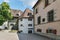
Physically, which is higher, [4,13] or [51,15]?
[4,13]

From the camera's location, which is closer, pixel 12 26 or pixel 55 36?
pixel 55 36

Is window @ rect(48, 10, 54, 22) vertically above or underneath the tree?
underneath

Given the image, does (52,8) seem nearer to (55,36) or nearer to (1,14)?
(55,36)

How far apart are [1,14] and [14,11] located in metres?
12.6

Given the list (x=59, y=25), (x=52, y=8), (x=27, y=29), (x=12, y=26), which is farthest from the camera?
(x=12, y=26)

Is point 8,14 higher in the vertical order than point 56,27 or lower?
→ higher

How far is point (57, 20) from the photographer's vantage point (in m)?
15.4

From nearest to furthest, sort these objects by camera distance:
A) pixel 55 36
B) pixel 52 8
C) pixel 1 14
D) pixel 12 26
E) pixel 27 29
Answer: pixel 55 36 → pixel 52 8 → pixel 27 29 → pixel 1 14 → pixel 12 26

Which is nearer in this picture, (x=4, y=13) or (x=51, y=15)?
(x=51, y=15)

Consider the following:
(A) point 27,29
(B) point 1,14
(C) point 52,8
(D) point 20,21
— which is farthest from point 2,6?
(C) point 52,8

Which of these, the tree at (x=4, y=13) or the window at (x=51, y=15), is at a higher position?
the tree at (x=4, y=13)

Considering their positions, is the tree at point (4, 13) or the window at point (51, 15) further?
the tree at point (4, 13)

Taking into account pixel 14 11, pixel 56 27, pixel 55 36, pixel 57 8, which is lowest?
pixel 55 36

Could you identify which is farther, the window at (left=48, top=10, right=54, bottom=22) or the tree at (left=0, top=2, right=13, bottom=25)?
the tree at (left=0, top=2, right=13, bottom=25)
